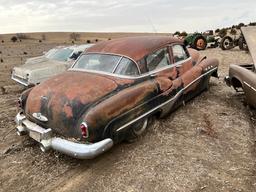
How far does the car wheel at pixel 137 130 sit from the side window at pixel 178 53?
174 centimetres

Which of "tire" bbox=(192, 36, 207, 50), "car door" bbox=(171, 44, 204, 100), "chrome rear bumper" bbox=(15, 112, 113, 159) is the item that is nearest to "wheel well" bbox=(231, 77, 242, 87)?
"car door" bbox=(171, 44, 204, 100)

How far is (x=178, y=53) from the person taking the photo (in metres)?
7.30

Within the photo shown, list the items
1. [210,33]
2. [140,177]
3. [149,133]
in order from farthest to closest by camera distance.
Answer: [210,33], [149,133], [140,177]

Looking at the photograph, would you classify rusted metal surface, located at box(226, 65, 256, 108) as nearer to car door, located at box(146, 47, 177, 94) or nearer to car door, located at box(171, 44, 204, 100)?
car door, located at box(171, 44, 204, 100)

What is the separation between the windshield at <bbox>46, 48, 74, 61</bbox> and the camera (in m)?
10.7

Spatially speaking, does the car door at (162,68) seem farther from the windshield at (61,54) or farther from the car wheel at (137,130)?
the windshield at (61,54)

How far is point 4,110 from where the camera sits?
825cm

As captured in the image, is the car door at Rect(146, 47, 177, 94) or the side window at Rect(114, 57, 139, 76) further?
the car door at Rect(146, 47, 177, 94)

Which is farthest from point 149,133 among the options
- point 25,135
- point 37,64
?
point 37,64

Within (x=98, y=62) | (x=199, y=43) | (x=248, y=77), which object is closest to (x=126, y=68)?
(x=98, y=62)

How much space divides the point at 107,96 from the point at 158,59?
65.3 inches

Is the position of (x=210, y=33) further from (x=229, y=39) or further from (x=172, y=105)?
(x=172, y=105)

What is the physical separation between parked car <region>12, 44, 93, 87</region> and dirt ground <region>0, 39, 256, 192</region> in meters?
2.68

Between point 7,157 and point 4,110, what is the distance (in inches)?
108
